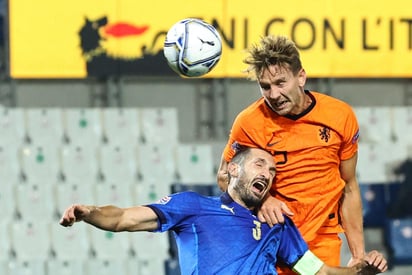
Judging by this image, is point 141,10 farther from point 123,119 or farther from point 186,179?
point 186,179

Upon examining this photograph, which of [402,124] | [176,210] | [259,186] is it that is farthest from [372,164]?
[176,210]

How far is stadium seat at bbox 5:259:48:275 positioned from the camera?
9977 millimetres

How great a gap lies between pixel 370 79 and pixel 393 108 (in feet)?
1.69

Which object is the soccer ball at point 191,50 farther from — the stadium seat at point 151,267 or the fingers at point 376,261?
the stadium seat at point 151,267

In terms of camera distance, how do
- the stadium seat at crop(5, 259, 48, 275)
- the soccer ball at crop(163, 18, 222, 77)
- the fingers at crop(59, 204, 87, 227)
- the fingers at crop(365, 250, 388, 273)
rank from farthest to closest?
the stadium seat at crop(5, 259, 48, 275) < the soccer ball at crop(163, 18, 222, 77) < the fingers at crop(365, 250, 388, 273) < the fingers at crop(59, 204, 87, 227)

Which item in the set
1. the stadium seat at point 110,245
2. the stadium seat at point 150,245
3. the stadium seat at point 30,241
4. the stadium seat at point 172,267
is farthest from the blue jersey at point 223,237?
the stadium seat at point 30,241

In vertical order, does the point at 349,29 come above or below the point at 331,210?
above

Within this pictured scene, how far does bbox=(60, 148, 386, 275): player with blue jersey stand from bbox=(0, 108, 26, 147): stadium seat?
6.12 meters

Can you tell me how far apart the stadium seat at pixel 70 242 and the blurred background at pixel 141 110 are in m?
0.01

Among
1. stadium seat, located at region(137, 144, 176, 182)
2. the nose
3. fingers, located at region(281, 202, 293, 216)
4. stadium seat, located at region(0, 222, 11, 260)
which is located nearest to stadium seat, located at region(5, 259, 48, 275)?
stadium seat, located at region(0, 222, 11, 260)

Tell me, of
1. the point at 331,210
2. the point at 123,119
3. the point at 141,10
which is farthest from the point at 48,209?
the point at 331,210

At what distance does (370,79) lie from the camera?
11297 millimetres

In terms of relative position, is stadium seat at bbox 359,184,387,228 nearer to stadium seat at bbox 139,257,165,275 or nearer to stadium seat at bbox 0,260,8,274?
stadium seat at bbox 139,257,165,275

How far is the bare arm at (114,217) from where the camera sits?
4059 mm
